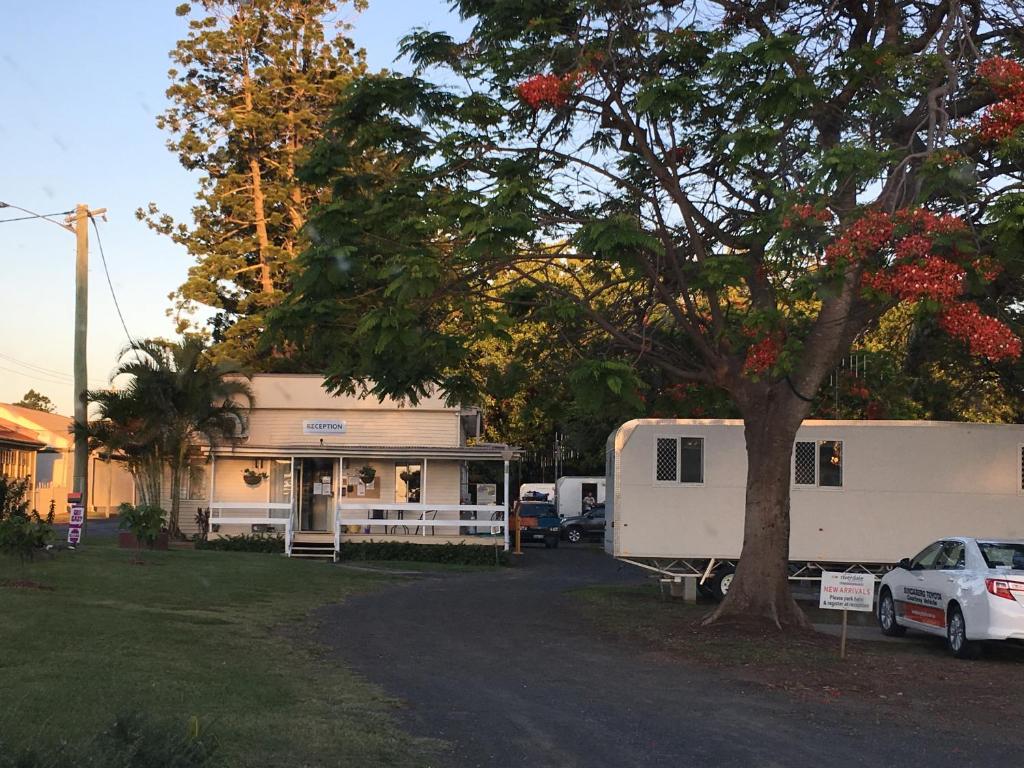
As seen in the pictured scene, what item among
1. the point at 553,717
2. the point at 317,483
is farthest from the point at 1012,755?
the point at 317,483

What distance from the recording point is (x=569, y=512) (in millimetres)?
48250

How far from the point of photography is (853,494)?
70.8 feet

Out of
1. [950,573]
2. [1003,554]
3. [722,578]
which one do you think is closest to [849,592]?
[950,573]

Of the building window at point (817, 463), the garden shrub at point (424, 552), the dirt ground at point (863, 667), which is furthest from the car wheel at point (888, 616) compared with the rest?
the garden shrub at point (424, 552)

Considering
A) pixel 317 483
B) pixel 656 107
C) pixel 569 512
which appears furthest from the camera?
pixel 569 512

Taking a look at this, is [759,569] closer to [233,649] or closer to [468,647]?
[468,647]

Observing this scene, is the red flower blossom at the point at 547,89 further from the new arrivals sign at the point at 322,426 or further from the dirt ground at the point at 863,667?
the new arrivals sign at the point at 322,426

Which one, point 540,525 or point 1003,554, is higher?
point 1003,554

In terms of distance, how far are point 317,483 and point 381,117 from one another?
2001cm

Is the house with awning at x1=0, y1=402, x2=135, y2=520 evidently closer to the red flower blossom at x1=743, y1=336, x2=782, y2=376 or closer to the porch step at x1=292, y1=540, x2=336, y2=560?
the porch step at x1=292, y1=540, x2=336, y2=560

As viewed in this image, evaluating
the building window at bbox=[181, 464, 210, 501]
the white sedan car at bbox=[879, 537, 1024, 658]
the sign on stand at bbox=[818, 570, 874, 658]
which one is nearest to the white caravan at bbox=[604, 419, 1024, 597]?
the white sedan car at bbox=[879, 537, 1024, 658]

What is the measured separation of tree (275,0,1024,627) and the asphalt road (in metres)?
3.31

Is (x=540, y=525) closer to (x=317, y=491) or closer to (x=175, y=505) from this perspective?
(x=317, y=491)

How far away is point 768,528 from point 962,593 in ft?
9.15
